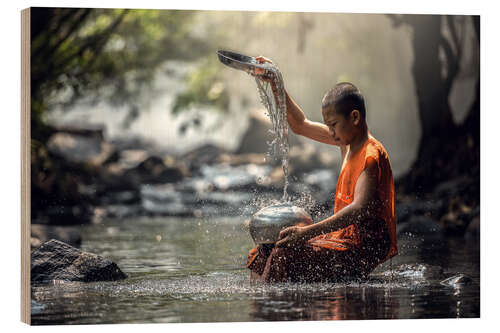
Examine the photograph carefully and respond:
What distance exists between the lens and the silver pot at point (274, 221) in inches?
222

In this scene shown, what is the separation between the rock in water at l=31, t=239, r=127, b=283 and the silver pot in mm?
1562

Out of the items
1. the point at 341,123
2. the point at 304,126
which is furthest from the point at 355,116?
the point at 304,126

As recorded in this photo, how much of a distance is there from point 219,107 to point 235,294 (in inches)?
450

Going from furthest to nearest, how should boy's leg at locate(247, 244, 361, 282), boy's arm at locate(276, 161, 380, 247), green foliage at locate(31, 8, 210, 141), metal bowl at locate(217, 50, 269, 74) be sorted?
green foliage at locate(31, 8, 210, 141) < metal bowl at locate(217, 50, 269, 74) < boy's leg at locate(247, 244, 361, 282) < boy's arm at locate(276, 161, 380, 247)

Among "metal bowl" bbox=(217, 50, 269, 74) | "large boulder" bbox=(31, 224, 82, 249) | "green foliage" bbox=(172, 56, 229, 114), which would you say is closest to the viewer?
"metal bowl" bbox=(217, 50, 269, 74)

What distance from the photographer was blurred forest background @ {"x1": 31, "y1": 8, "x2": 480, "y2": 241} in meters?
11.4

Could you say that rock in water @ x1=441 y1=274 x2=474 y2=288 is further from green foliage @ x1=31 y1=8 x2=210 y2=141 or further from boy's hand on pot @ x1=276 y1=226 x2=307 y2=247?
green foliage @ x1=31 y1=8 x2=210 y2=141

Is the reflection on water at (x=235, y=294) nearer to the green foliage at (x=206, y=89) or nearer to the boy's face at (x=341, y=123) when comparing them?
the boy's face at (x=341, y=123)

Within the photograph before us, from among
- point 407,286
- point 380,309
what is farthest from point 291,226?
point 407,286

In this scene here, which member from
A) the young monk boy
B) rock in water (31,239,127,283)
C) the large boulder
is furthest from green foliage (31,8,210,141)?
the young monk boy

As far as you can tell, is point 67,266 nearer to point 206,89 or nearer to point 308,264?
point 308,264

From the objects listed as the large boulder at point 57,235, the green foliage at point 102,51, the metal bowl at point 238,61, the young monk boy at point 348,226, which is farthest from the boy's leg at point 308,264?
the large boulder at point 57,235

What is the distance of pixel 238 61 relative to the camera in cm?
586

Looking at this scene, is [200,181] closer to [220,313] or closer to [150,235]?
[150,235]
